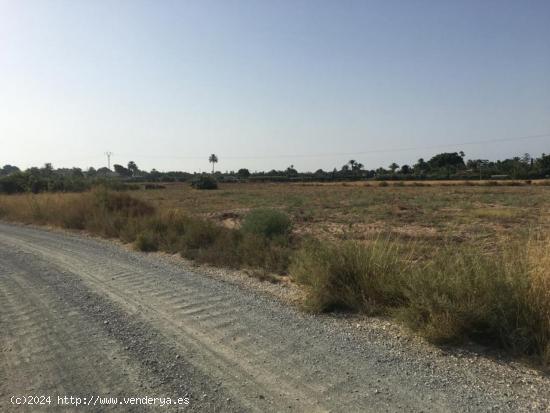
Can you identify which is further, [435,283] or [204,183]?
[204,183]

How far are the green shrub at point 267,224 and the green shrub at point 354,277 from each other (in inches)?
237

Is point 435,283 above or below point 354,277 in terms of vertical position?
above

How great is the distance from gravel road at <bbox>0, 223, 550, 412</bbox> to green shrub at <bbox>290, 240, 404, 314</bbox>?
459 millimetres

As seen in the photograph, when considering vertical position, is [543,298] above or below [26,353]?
above

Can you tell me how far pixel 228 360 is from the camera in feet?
16.5

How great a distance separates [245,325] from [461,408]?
2908mm

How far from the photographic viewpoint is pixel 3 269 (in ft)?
34.5

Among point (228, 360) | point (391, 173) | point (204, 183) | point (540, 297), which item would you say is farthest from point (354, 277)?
point (391, 173)

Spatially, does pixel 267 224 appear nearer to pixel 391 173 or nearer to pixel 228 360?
pixel 228 360

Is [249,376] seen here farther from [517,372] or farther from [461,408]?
[517,372]

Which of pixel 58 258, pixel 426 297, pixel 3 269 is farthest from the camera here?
pixel 58 258

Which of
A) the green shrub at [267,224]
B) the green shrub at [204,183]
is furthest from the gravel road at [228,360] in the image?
the green shrub at [204,183]

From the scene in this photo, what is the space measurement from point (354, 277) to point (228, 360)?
2.89 m

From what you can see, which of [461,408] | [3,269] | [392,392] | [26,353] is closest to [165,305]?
[26,353]
